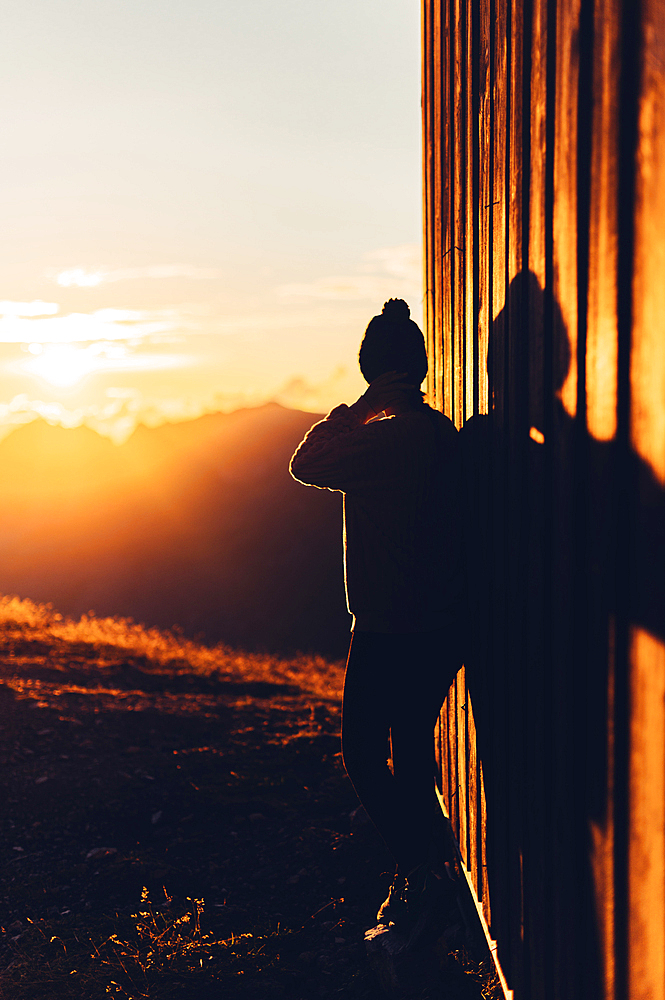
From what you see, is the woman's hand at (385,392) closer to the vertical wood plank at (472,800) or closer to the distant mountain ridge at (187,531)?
the vertical wood plank at (472,800)

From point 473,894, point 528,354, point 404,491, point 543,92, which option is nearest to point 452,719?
point 473,894

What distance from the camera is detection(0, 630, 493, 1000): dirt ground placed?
284 centimetres

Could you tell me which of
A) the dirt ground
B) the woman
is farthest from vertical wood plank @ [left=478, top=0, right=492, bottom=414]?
the dirt ground

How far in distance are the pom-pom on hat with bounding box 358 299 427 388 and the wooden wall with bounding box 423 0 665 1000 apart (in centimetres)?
21

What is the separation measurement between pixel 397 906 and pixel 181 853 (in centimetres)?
155

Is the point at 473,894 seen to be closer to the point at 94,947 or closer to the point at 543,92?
the point at 94,947

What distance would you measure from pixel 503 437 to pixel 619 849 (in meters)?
1.18

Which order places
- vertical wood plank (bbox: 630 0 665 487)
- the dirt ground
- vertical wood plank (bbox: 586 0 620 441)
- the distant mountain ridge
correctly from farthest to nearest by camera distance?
the distant mountain ridge, the dirt ground, vertical wood plank (bbox: 586 0 620 441), vertical wood plank (bbox: 630 0 665 487)

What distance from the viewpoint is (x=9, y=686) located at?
6230mm

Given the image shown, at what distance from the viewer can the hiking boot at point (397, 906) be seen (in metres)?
2.79

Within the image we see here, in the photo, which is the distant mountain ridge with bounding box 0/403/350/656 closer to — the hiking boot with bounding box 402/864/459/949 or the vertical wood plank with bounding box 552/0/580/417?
the hiking boot with bounding box 402/864/459/949

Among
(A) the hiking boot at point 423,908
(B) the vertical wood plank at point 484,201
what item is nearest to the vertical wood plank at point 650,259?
(B) the vertical wood plank at point 484,201

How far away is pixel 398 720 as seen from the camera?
A: 2.59m

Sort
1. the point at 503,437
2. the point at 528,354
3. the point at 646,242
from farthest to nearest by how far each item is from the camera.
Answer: the point at 503,437 < the point at 528,354 < the point at 646,242
